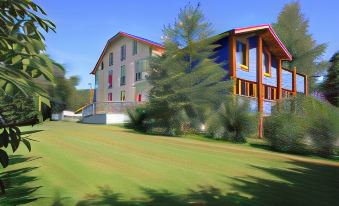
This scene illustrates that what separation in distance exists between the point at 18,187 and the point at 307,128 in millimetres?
13711

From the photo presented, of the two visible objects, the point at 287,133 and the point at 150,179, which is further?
the point at 287,133

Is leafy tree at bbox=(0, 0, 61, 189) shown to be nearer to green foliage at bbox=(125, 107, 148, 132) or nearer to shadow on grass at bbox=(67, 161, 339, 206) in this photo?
shadow on grass at bbox=(67, 161, 339, 206)

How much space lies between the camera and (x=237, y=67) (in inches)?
1202

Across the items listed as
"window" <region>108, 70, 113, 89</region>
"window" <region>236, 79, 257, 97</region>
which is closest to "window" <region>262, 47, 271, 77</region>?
"window" <region>236, 79, 257, 97</region>

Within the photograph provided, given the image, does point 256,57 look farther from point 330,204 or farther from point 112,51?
point 330,204

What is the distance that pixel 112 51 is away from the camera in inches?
1759

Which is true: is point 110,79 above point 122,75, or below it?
below

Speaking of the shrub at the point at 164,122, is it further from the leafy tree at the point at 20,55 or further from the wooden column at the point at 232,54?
the leafy tree at the point at 20,55

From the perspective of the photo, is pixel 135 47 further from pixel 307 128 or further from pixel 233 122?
pixel 307 128

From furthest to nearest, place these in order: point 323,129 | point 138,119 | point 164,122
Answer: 1. point 138,119
2. point 164,122
3. point 323,129

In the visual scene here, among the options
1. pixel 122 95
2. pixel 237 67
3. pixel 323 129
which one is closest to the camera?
pixel 323 129

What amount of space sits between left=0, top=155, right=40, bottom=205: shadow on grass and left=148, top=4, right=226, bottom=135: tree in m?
14.5

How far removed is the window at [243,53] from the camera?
31.1 metres

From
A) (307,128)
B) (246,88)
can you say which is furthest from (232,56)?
(307,128)
